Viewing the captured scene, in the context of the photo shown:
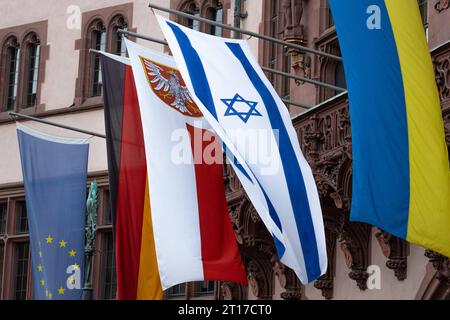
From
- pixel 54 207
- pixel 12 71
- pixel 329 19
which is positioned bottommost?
pixel 54 207

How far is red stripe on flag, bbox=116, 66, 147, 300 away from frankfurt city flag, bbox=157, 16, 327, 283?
1896 mm

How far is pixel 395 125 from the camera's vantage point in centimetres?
1738

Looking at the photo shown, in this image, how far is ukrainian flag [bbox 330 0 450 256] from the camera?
55.4 ft

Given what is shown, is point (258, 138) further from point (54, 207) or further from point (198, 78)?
point (54, 207)

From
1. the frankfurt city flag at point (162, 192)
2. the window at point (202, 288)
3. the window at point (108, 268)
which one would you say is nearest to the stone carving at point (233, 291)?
the window at point (202, 288)

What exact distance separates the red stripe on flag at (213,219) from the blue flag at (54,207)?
5.08 m

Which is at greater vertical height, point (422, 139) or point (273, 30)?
point (273, 30)

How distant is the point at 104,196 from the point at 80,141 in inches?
346

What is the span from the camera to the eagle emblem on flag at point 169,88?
22609mm

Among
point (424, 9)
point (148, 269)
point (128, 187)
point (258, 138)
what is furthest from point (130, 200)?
point (424, 9)

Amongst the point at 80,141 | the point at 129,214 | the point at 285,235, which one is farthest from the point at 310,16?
the point at 285,235

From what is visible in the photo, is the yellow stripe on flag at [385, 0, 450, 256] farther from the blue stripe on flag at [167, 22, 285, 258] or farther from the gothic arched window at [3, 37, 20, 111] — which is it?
the gothic arched window at [3, 37, 20, 111]

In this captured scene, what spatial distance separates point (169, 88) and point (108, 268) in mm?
13184

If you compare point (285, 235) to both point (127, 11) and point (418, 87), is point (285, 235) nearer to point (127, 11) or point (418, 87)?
point (418, 87)
